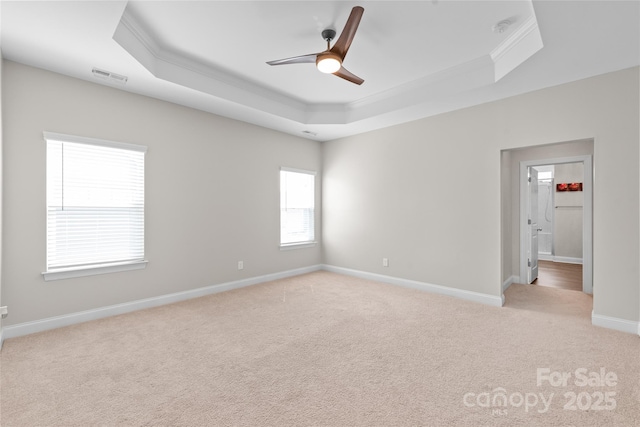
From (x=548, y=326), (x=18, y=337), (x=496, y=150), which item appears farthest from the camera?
(x=496, y=150)

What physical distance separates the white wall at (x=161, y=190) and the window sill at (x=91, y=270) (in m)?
0.06

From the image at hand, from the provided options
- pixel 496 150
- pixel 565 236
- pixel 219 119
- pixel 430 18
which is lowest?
pixel 565 236

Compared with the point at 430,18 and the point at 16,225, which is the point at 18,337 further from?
the point at 430,18

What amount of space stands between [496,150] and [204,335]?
13.7 ft

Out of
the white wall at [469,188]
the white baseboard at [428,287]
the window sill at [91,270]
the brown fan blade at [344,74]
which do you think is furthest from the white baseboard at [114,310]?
the brown fan blade at [344,74]

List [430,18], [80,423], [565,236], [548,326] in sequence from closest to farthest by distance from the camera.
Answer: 1. [80,423]
2. [430,18]
3. [548,326]
4. [565,236]

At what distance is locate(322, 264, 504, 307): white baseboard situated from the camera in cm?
402

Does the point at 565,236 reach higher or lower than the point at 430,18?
lower

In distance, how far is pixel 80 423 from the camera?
1.79 meters

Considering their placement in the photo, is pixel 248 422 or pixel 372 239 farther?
pixel 372 239

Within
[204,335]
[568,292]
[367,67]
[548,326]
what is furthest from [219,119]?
[568,292]

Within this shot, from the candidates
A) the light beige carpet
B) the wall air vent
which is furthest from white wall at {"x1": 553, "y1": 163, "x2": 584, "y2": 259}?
the wall air vent

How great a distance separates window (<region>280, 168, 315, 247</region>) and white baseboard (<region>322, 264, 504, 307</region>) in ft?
3.01

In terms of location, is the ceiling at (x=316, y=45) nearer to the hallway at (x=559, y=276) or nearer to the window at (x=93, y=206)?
the window at (x=93, y=206)
